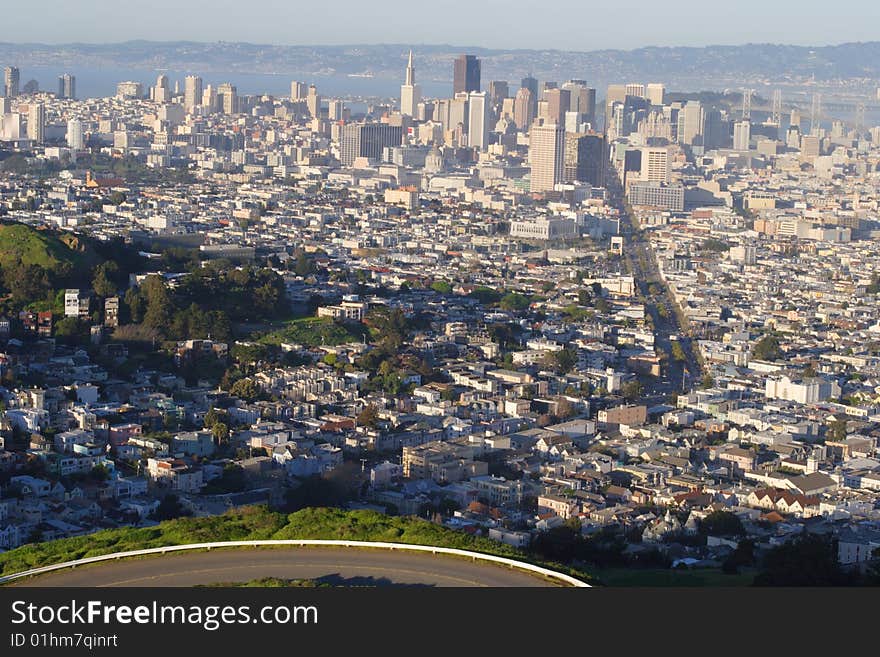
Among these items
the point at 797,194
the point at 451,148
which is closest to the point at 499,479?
the point at 797,194

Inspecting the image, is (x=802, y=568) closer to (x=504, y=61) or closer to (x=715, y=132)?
(x=715, y=132)

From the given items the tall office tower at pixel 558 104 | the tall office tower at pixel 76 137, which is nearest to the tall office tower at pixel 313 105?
the tall office tower at pixel 558 104

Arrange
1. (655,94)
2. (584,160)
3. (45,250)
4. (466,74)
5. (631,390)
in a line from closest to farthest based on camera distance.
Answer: (631,390)
(45,250)
(584,160)
(466,74)
(655,94)

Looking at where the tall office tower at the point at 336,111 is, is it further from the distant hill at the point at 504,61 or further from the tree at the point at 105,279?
the tree at the point at 105,279

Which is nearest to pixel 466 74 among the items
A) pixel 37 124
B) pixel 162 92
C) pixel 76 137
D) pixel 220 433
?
pixel 162 92

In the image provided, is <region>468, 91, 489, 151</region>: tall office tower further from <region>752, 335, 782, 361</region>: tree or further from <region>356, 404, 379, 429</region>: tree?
<region>356, 404, 379, 429</region>: tree
